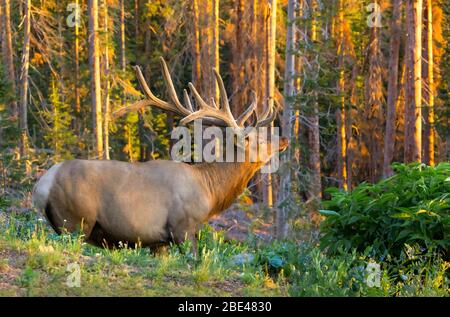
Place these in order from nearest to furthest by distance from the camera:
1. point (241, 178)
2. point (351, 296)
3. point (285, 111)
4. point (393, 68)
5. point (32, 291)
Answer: point (32, 291)
point (351, 296)
point (241, 178)
point (285, 111)
point (393, 68)

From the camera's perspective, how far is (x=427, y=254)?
22.6 feet

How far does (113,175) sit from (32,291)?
3.92 metres

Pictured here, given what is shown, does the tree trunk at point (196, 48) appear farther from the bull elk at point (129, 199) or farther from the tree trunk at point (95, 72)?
the bull elk at point (129, 199)

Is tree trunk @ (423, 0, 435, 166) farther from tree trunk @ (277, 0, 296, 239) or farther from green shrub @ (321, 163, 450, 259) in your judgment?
green shrub @ (321, 163, 450, 259)

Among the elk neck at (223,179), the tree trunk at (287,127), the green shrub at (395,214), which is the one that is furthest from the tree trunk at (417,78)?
the green shrub at (395,214)

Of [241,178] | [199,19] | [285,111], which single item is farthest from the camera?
[199,19]

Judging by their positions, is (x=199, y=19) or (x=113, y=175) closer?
(x=113, y=175)

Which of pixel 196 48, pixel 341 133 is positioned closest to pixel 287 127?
pixel 341 133

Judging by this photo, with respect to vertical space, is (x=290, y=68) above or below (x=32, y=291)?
above

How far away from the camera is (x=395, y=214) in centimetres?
731

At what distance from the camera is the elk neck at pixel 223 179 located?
10164 millimetres

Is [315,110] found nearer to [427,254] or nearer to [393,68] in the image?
[393,68]
